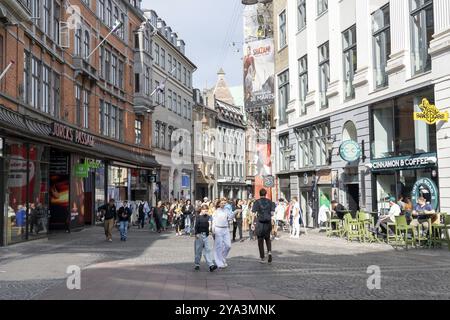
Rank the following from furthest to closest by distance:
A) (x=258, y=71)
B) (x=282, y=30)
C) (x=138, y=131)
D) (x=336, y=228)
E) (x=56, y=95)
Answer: (x=138, y=131)
(x=258, y=71)
(x=282, y=30)
(x=56, y=95)
(x=336, y=228)

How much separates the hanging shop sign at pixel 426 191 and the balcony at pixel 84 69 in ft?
63.0

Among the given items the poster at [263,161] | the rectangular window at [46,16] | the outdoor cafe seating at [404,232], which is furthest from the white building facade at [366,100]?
the rectangular window at [46,16]

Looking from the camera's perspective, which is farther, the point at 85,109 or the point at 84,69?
the point at 85,109

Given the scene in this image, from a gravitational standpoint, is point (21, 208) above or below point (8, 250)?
above

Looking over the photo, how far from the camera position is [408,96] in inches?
794

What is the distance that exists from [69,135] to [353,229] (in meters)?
13.1

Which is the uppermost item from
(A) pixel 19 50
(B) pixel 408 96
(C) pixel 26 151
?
(A) pixel 19 50

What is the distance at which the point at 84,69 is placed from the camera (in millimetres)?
30891

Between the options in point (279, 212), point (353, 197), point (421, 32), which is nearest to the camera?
point (421, 32)

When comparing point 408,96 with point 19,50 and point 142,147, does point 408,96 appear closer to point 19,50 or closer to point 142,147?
point 19,50

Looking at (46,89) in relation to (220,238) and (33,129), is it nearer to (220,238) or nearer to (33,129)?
(33,129)

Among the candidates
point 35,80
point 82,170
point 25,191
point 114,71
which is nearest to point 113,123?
point 114,71

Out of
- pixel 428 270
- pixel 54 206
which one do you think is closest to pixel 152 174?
pixel 54 206
